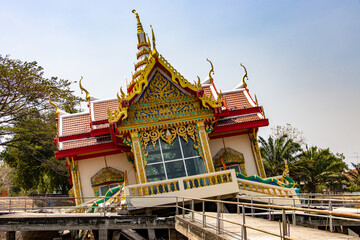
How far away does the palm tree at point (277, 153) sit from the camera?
27.0 metres

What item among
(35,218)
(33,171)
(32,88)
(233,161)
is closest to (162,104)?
(233,161)

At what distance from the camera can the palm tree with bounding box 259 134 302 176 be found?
1062 inches

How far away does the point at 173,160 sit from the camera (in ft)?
39.7

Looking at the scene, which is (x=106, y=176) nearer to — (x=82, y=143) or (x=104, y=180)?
(x=104, y=180)

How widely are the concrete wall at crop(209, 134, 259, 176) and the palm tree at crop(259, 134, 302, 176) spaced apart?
13.0m

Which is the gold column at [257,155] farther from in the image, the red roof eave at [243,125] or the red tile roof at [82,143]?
the red tile roof at [82,143]

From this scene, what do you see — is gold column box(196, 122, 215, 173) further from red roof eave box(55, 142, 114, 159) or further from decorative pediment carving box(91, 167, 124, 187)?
decorative pediment carving box(91, 167, 124, 187)

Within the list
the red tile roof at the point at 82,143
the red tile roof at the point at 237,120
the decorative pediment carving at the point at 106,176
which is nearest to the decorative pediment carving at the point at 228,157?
the red tile roof at the point at 237,120

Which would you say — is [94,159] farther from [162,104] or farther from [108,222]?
[108,222]

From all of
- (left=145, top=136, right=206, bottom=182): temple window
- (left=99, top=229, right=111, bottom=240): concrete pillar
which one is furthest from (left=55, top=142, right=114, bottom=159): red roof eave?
(left=99, top=229, right=111, bottom=240): concrete pillar

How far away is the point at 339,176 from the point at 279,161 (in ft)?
15.0

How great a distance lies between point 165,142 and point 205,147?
146 centimetres

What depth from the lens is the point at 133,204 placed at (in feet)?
33.1

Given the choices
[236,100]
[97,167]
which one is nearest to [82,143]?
[97,167]
